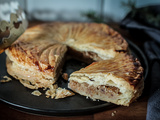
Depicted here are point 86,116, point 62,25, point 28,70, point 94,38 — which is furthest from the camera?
point 62,25

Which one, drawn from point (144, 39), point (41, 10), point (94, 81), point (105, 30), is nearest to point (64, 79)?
point (94, 81)

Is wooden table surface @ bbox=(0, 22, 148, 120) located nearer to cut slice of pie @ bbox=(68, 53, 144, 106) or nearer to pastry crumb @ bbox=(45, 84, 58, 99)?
cut slice of pie @ bbox=(68, 53, 144, 106)

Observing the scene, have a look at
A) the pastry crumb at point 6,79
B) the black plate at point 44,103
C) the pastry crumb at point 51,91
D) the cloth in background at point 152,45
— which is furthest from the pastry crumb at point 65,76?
the cloth in background at point 152,45

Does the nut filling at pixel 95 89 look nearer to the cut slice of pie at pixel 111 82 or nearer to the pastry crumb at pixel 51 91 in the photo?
the cut slice of pie at pixel 111 82

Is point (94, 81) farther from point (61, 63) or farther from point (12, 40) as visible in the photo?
point (12, 40)

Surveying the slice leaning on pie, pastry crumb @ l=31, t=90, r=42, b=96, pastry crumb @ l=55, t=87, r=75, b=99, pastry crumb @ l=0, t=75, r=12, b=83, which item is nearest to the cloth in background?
the slice leaning on pie

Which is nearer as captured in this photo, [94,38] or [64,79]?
[64,79]
